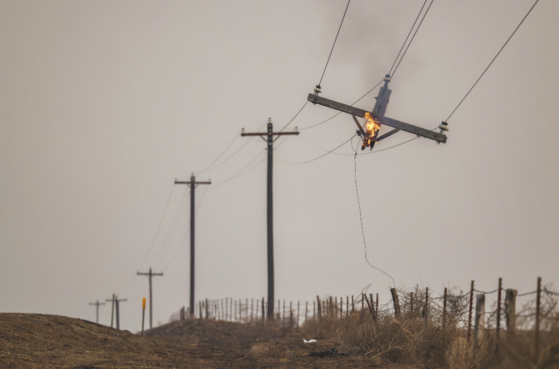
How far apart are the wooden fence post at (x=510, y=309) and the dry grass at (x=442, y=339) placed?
0.14 meters

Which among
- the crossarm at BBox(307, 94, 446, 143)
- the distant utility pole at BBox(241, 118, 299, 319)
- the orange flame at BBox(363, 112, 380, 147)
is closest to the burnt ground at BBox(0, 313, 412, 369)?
the distant utility pole at BBox(241, 118, 299, 319)

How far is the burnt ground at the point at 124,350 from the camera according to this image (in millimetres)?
15266

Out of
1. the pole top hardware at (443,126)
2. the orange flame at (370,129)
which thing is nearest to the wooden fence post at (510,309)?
the orange flame at (370,129)

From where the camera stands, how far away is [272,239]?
3127 centimetres

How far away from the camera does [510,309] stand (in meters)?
10.2

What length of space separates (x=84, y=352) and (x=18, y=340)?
199 centimetres

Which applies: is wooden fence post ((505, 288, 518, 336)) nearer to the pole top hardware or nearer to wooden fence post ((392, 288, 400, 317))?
wooden fence post ((392, 288, 400, 317))

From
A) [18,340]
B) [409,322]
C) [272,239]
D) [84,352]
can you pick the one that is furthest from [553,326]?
[272,239]

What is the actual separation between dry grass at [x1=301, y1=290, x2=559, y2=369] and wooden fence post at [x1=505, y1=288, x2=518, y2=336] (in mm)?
145

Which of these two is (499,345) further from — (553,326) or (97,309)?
(97,309)

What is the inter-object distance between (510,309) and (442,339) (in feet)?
9.97

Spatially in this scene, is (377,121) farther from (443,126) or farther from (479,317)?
(479,317)

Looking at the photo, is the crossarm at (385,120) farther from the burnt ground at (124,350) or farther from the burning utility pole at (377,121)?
the burnt ground at (124,350)

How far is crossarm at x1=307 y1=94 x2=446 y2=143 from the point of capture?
18719 mm
